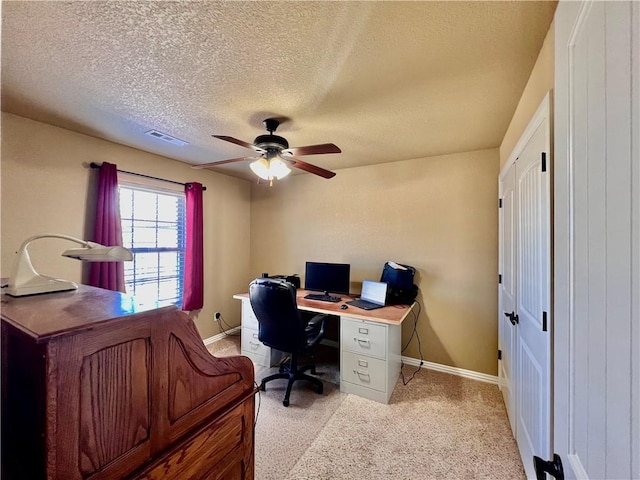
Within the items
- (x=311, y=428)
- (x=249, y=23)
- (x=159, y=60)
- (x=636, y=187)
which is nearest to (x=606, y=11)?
(x=636, y=187)

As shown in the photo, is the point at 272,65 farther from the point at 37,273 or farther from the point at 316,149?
the point at 37,273

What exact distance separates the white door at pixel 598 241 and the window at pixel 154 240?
125 inches

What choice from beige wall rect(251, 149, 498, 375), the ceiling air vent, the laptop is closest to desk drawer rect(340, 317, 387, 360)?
the laptop

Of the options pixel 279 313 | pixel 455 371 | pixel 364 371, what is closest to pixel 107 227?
pixel 279 313

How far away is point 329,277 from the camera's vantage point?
10.5 feet

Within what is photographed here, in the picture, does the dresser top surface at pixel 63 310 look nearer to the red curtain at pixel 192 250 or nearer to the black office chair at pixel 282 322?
the black office chair at pixel 282 322

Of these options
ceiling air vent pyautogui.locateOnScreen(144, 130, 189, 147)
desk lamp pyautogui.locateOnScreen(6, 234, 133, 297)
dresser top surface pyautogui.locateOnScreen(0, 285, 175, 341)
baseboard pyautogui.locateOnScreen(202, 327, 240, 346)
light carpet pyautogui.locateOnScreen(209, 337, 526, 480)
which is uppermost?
ceiling air vent pyautogui.locateOnScreen(144, 130, 189, 147)

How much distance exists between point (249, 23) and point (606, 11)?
1233mm

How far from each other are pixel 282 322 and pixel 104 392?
1731 mm

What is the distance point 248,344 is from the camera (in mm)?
3090

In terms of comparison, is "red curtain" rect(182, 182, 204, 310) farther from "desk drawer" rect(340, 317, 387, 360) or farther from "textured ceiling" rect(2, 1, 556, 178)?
"desk drawer" rect(340, 317, 387, 360)

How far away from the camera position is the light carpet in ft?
5.42

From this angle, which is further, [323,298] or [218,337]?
[218,337]

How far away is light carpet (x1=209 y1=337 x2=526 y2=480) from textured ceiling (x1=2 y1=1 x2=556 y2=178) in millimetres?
2435
